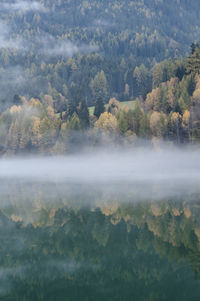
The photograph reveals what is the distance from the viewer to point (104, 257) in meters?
22.5

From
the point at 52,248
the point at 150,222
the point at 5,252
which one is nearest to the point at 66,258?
the point at 52,248

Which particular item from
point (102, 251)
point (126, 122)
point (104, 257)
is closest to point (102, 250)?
point (102, 251)

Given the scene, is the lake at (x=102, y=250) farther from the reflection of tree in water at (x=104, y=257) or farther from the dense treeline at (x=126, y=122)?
the dense treeline at (x=126, y=122)

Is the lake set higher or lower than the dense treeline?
higher

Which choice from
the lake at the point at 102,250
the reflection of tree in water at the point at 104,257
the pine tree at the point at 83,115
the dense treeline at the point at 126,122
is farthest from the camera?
the pine tree at the point at 83,115

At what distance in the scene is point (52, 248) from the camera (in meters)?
24.7

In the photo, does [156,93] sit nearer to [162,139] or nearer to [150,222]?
[162,139]

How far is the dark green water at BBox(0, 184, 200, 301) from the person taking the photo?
18.2 meters

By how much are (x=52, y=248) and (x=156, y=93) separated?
9976cm

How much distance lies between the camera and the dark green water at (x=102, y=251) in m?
18.2

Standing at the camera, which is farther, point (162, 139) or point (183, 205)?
point (162, 139)

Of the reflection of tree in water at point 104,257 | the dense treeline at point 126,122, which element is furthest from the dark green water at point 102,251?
the dense treeline at point 126,122

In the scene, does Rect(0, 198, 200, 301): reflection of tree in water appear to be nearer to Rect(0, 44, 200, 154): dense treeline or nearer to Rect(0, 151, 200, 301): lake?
Rect(0, 151, 200, 301): lake

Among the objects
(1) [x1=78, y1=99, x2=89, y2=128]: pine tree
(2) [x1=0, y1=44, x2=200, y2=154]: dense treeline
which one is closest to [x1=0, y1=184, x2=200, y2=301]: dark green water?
(2) [x1=0, y1=44, x2=200, y2=154]: dense treeline
